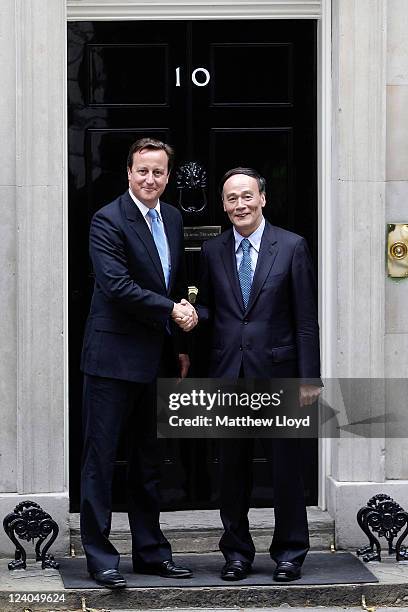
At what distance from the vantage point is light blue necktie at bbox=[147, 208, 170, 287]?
776cm

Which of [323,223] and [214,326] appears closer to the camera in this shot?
[214,326]

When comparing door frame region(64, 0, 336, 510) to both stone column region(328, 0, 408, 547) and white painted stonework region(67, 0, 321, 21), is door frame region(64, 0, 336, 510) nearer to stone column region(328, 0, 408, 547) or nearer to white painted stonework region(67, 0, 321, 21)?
white painted stonework region(67, 0, 321, 21)

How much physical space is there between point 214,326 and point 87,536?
1234 mm

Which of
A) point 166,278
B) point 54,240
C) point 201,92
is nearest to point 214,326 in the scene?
point 166,278

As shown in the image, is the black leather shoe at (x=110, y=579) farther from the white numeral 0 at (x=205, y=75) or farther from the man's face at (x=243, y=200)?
the white numeral 0 at (x=205, y=75)

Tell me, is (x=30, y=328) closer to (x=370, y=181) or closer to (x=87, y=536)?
(x=87, y=536)

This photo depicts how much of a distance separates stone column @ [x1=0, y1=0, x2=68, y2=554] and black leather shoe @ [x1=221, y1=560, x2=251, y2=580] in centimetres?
102

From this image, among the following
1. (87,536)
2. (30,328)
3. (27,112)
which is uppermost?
(27,112)

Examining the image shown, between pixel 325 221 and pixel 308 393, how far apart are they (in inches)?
53.0

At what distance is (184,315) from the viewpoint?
756 centimetres

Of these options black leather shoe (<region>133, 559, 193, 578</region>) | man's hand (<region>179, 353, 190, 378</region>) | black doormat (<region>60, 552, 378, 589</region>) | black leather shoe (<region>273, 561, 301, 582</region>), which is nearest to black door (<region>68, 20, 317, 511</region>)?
black doormat (<region>60, 552, 378, 589</region>)

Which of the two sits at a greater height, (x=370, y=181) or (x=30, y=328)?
(x=370, y=181)

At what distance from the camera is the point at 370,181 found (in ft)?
27.8

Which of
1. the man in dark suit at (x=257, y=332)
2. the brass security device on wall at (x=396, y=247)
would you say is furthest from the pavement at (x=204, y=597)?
the brass security device on wall at (x=396, y=247)
